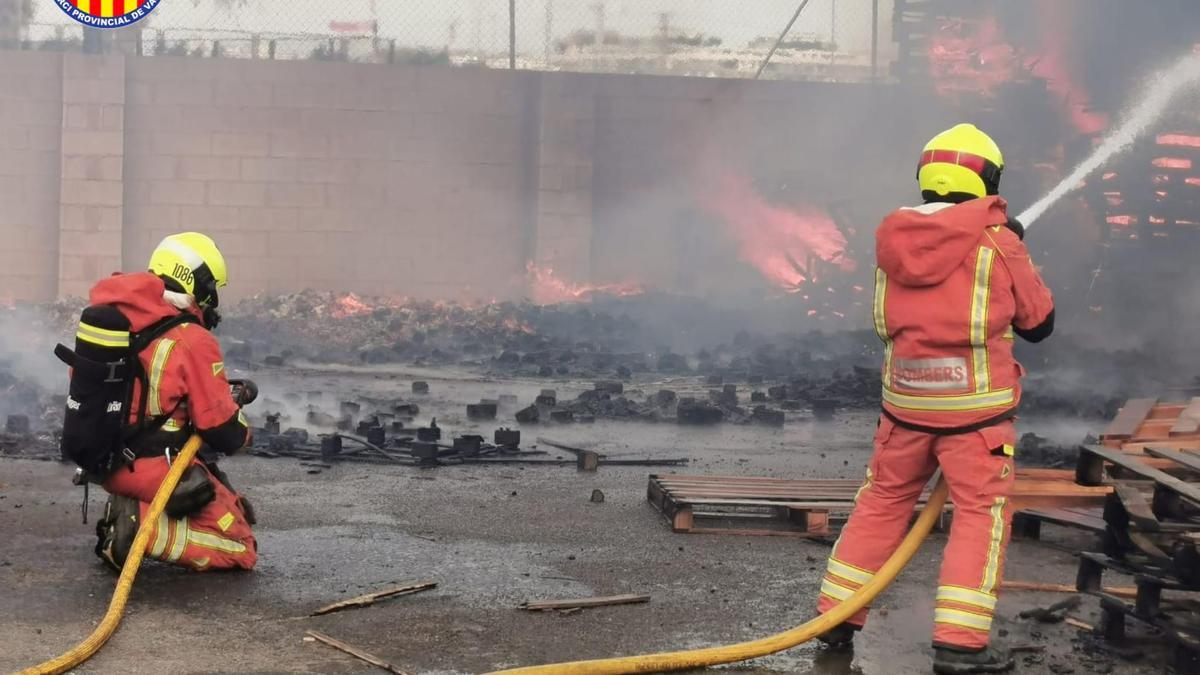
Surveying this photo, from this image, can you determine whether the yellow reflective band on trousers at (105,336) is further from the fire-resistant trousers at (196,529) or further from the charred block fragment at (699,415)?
the charred block fragment at (699,415)

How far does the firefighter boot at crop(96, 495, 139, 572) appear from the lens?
Result: 18.9 feet

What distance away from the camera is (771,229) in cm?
Answer: 2094

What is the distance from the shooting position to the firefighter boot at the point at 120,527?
5.76 metres

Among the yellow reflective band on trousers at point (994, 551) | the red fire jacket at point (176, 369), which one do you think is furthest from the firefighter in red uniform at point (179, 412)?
the yellow reflective band on trousers at point (994, 551)

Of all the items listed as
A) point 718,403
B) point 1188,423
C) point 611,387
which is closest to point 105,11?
point 611,387

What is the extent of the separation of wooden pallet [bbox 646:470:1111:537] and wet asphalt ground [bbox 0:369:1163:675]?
0.33 ft

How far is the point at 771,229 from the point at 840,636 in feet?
53.3

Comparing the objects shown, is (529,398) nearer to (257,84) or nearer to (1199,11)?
(257,84)

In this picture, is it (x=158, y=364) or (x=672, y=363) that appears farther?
(x=672, y=363)

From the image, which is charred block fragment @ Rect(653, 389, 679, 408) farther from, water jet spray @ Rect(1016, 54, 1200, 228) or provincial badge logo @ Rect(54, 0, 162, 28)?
provincial badge logo @ Rect(54, 0, 162, 28)

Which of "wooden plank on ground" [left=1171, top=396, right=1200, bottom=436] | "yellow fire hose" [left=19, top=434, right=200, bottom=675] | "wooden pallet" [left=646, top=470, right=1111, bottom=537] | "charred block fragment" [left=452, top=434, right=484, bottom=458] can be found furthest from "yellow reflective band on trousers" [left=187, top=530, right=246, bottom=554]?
"wooden plank on ground" [left=1171, top=396, right=1200, bottom=436]

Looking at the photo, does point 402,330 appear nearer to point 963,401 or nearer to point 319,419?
point 319,419

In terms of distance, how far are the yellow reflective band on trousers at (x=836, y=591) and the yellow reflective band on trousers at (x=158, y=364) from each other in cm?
273

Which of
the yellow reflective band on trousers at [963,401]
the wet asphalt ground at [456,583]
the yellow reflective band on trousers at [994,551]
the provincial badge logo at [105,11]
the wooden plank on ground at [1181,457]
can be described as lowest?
the wet asphalt ground at [456,583]
